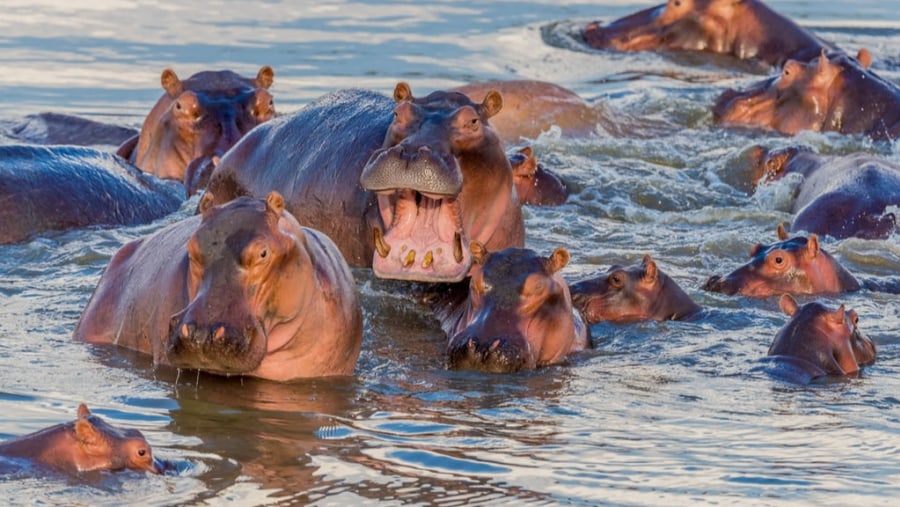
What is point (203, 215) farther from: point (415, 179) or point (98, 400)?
point (415, 179)

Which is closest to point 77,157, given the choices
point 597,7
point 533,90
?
point 533,90

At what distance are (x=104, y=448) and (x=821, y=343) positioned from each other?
9.96 ft

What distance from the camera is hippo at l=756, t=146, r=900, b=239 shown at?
386 inches

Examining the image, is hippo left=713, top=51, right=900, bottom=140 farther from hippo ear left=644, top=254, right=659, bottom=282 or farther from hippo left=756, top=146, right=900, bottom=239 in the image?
hippo ear left=644, top=254, right=659, bottom=282

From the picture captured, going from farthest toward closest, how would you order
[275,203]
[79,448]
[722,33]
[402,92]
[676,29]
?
[676,29] < [722,33] < [402,92] < [275,203] < [79,448]

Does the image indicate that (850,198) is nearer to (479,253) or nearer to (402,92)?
A: (402,92)

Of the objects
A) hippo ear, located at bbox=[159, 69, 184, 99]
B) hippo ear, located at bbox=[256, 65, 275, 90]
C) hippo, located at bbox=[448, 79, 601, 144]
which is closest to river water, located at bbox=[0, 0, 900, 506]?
hippo, located at bbox=[448, 79, 601, 144]

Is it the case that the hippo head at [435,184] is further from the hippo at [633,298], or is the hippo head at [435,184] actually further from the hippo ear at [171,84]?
the hippo ear at [171,84]

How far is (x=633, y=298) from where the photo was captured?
8.01 meters

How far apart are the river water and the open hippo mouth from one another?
1.01 ft

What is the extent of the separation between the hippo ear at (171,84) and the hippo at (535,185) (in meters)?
1.86

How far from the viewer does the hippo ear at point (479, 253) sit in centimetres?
730

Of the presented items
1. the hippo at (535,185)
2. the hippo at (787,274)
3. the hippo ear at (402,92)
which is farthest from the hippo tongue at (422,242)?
the hippo at (535,185)

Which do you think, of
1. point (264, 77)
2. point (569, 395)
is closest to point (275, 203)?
point (569, 395)
